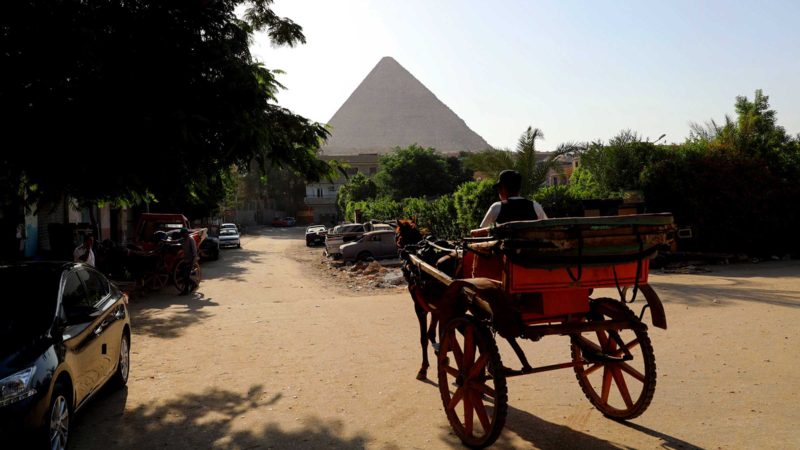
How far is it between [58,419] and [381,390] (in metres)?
2.87

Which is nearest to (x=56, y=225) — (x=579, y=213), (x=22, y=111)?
(x=22, y=111)

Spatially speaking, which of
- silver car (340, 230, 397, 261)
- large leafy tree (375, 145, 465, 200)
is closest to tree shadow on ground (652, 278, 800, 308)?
silver car (340, 230, 397, 261)

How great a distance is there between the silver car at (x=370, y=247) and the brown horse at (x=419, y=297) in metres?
17.8

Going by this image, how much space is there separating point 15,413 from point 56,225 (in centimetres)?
1971

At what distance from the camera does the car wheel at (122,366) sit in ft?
21.0

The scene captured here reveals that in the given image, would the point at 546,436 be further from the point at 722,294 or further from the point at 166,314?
the point at 166,314

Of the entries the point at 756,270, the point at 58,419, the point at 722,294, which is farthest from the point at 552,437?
the point at 756,270

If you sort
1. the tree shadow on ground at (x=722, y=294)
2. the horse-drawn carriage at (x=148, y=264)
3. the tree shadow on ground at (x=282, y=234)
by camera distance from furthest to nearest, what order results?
the tree shadow on ground at (x=282, y=234) → the horse-drawn carriage at (x=148, y=264) → the tree shadow on ground at (x=722, y=294)

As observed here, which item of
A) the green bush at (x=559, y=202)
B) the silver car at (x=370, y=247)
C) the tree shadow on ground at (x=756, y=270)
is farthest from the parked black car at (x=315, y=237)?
the tree shadow on ground at (x=756, y=270)

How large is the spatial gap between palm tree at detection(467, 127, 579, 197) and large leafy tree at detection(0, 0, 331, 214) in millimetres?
12512

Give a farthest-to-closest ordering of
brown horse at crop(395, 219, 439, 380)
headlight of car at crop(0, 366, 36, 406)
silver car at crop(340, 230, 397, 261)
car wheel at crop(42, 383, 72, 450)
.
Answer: silver car at crop(340, 230, 397, 261)
brown horse at crop(395, 219, 439, 380)
car wheel at crop(42, 383, 72, 450)
headlight of car at crop(0, 366, 36, 406)

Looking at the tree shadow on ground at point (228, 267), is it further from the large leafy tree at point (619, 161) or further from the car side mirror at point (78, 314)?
the car side mirror at point (78, 314)

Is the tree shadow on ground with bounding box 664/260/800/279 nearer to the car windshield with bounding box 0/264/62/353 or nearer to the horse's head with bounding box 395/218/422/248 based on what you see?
the horse's head with bounding box 395/218/422/248

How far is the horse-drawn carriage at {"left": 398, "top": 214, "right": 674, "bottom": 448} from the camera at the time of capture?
423 centimetres
